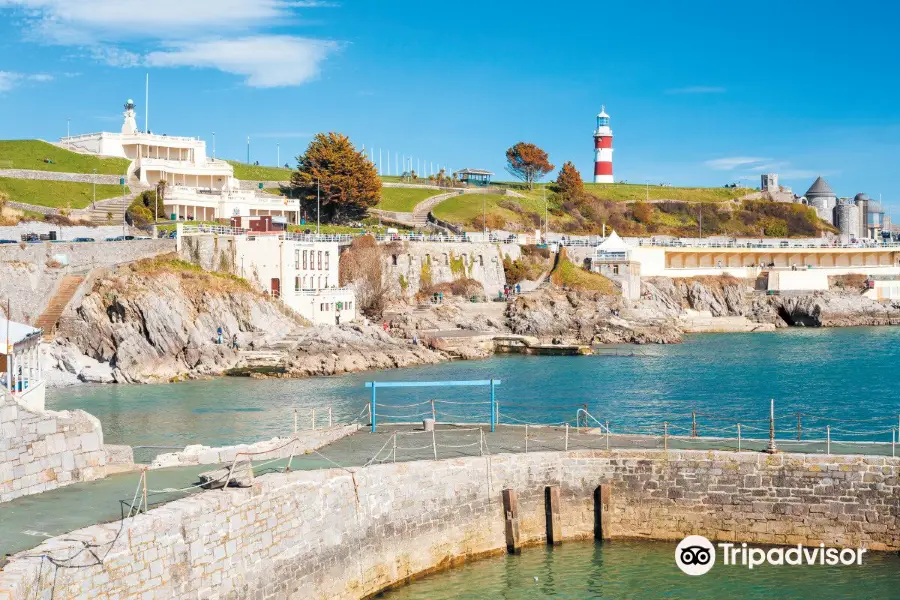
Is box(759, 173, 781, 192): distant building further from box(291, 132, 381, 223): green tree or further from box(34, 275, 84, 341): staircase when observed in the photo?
box(34, 275, 84, 341): staircase

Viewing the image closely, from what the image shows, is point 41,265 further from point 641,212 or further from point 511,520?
point 641,212

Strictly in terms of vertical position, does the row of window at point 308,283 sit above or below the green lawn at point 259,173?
below

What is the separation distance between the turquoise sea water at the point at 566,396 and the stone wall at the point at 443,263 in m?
17.3

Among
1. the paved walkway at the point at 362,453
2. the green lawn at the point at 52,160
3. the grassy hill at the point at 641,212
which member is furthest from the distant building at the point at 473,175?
the paved walkway at the point at 362,453

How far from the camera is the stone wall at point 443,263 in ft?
261

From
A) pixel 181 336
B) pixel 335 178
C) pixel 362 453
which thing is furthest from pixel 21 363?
pixel 335 178

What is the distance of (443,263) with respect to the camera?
8275cm

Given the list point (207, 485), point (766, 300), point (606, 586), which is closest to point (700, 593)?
point (606, 586)

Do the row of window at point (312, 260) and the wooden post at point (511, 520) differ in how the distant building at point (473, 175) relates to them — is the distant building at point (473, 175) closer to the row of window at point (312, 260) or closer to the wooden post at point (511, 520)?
the row of window at point (312, 260)

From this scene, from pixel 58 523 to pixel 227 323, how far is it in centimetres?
4175

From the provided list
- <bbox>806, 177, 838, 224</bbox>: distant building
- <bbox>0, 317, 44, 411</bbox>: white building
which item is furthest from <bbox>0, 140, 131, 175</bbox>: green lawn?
<bbox>806, 177, 838, 224</bbox>: distant building

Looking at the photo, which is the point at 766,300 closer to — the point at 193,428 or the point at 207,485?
the point at 193,428

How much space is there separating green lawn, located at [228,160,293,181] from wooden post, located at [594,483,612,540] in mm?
86292

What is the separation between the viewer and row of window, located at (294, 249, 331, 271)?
66438mm
